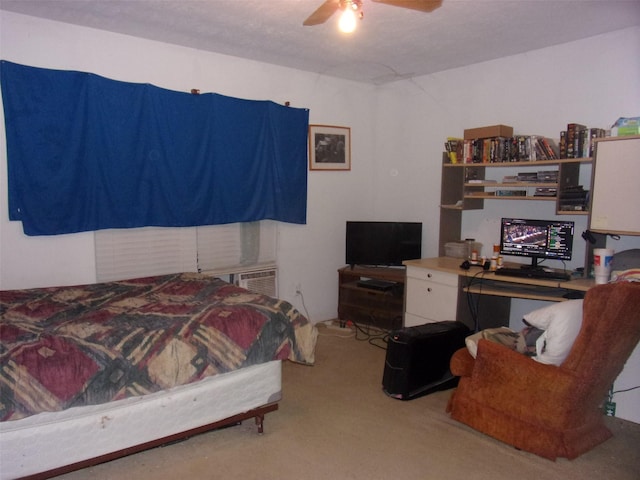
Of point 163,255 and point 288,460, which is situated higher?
point 163,255

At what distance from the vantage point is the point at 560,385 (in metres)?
2.41

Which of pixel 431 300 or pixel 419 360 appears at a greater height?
pixel 431 300

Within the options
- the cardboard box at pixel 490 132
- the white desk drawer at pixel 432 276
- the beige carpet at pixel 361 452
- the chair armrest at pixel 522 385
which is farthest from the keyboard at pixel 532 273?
the cardboard box at pixel 490 132

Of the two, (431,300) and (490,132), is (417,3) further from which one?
(431,300)

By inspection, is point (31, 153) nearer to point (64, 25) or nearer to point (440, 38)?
point (64, 25)

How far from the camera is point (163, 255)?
148 inches

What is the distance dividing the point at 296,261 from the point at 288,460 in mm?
2370

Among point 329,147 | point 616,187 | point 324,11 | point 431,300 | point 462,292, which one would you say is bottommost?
point 431,300

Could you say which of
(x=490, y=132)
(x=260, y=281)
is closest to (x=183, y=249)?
(x=260, y=281)

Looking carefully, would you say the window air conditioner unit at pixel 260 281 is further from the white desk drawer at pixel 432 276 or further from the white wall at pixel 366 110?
the white desk drawer at pixel 432 276

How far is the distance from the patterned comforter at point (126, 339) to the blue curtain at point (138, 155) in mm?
671

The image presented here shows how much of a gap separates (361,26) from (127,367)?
260cm

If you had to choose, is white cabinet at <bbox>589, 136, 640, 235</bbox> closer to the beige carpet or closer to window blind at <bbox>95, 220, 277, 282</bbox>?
the beige carpet

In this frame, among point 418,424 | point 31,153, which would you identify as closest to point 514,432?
point 418,424
